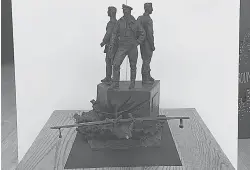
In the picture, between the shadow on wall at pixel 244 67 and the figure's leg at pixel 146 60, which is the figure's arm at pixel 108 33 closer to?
the figure's leg at pixel 146 60

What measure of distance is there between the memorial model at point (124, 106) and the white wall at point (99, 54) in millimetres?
515

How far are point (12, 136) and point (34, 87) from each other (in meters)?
1.27

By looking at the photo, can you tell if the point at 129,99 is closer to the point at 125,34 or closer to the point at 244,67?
the point at 125,34

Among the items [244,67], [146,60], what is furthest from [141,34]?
A: [244,67]

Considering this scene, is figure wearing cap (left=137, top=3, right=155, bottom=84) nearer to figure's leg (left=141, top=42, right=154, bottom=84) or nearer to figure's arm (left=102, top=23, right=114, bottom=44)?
figure's leg (left=141, top=42, right=154, bottom=84)

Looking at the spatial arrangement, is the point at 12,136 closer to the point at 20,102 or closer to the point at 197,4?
the point at 20,102

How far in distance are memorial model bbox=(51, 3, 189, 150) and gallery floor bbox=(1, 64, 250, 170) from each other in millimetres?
1386

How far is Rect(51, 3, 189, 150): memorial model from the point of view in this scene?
1.31 m

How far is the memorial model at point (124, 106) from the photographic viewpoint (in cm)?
131

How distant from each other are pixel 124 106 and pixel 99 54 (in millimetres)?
654

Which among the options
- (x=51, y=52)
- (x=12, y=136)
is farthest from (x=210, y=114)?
(x=12, y=136)

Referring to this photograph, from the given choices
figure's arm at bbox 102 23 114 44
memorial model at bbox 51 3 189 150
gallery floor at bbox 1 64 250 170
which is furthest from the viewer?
gallery floor at bbox 1 64 250 170

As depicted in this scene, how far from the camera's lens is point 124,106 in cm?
140

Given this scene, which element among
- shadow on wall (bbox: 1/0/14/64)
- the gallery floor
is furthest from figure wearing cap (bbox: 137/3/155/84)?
shadow on wall (bbox: 1/0/14/64)
